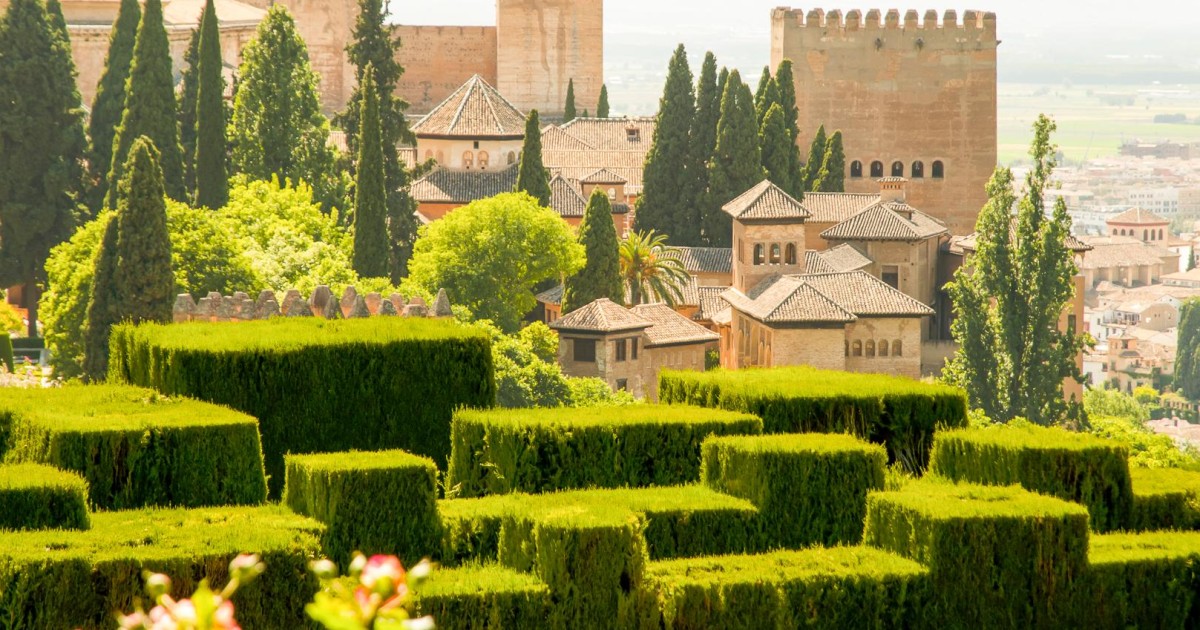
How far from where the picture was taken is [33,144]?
1941 inches

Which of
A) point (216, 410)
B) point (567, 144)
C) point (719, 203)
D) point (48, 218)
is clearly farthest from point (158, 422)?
point (567, 144)

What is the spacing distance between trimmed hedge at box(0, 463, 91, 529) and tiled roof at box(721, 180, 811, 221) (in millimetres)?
44014

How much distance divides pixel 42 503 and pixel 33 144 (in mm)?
37415

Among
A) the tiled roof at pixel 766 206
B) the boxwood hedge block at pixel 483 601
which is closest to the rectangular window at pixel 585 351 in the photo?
the tiled roof at pixel 766 206

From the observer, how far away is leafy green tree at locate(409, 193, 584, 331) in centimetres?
5022

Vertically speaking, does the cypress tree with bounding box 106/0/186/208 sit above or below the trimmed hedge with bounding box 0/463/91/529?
above

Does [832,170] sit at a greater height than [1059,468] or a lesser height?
greater

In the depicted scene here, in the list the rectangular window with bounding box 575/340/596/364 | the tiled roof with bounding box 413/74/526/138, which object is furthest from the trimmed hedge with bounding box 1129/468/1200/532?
the tiled roof with bounding box 413/74/526/138

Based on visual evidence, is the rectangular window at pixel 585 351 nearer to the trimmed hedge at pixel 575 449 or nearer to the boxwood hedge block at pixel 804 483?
the trimmed hedge at pixel 575 449

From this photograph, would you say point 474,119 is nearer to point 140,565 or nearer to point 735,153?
point 735,153

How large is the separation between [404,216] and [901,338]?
11.9 meters

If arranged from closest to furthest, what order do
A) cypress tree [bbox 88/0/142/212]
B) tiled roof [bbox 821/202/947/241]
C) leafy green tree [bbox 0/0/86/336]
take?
leafy green tree [bbox 0/0/86/336]
cypress tree [bbox 88/0/142/212]
tiled roof [bbox 821/202/947/241]

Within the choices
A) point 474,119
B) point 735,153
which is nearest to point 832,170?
point 735,153

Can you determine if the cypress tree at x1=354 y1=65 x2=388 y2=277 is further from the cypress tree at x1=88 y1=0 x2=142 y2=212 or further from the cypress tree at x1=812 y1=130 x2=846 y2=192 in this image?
the cypress tree at x1=812 y1=130 x2=846 y2=192
